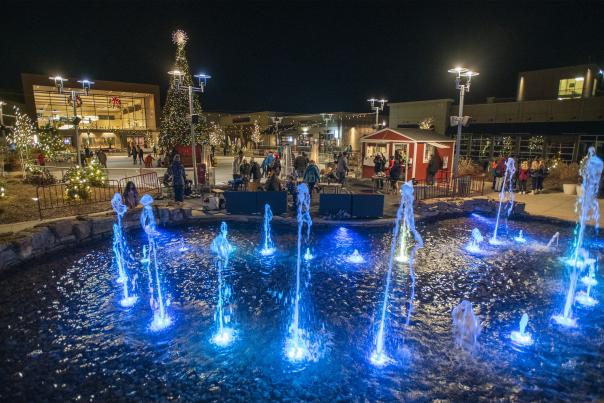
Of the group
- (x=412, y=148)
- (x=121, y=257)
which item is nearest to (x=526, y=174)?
(x=412, y=148)

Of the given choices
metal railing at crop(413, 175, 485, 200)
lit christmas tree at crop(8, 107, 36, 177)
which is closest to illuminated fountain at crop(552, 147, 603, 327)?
metal railing at crop(413, 175, 485, 200)

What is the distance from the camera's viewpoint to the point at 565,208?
48.7ft

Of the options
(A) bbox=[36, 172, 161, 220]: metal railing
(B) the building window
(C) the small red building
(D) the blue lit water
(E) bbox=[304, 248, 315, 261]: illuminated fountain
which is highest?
(B) the building window

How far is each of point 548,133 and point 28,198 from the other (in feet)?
106

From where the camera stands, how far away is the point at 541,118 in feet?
96.6

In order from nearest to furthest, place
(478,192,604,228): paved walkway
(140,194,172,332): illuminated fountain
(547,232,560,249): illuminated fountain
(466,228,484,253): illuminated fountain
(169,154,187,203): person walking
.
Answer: (140,194,172,332): illuminated fountain, (466,228,484,253): illuminated fountain, (547,232,560,249): illuminated fountain, (478,192,604,228): paved walkway, (169,154,187,203): person walking

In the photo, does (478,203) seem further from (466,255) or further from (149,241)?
(149,241)

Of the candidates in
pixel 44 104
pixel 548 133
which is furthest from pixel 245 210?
pixel 44 104

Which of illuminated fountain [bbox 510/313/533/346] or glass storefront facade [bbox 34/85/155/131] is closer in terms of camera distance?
illuminated fountain [bbox 510/313/533/346]

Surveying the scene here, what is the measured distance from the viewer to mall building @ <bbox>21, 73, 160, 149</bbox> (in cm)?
4797

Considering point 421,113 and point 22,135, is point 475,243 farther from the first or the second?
point 421,113

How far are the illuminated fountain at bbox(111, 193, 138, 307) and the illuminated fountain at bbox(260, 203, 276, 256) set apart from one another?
3272mm

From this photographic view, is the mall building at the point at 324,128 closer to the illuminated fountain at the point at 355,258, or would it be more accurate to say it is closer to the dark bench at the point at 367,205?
the dark bench at the point at 367,205

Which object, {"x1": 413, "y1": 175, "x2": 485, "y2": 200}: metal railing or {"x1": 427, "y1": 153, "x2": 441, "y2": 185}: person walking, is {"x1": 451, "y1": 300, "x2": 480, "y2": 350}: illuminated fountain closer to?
Answer: {"x1": 413, "y1": 175, "x2": 485, "y2": 200}: metal railing
